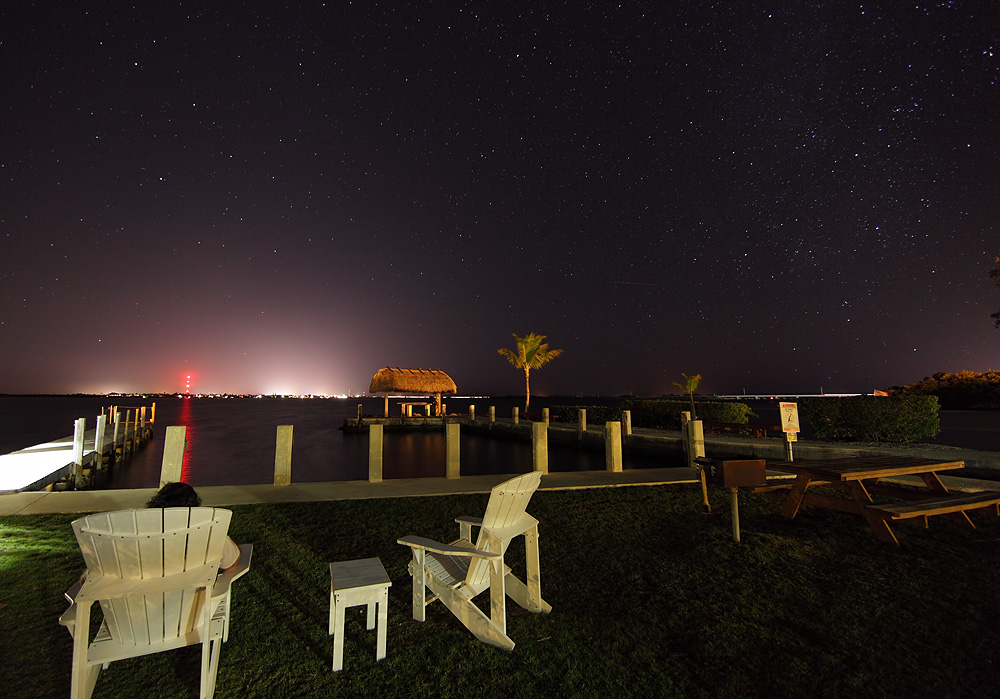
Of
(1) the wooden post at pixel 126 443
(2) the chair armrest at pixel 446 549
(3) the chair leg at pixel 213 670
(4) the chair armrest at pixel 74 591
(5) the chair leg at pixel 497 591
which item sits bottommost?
(1) the wooden post at pixel 126 443

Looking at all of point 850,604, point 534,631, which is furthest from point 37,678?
point 850,604

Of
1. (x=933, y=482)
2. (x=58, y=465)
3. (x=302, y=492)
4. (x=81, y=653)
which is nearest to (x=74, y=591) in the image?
(x=81, y=653)

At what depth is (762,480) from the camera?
496 cm

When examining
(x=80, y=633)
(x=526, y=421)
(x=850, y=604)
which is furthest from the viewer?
(x=526, y=421)

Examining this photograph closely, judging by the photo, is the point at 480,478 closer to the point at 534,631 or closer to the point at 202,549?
the point at 534,631

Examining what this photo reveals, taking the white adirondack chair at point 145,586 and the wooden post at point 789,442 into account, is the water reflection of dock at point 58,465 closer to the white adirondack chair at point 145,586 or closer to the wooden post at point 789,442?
the white adirondack chair at point 145,586

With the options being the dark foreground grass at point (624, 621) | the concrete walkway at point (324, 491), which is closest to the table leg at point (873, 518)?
the dark foreground grass at point (624, 621)

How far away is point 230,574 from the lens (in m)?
2.72

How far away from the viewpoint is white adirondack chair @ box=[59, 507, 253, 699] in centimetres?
230

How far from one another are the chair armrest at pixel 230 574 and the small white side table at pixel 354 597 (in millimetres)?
518

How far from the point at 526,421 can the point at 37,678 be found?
91.9ft

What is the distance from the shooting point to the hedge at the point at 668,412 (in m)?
22.2

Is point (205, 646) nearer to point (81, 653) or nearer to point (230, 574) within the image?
point (230, 574)

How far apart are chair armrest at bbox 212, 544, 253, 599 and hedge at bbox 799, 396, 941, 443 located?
17.8m
